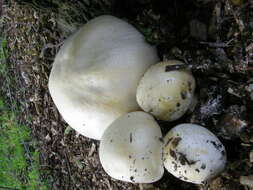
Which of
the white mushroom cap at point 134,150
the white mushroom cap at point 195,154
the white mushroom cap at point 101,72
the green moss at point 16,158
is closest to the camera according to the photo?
the white mushroom cap at point 195,154

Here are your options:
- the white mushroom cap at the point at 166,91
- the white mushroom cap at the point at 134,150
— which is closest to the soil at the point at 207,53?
the white mushroom cap at the point at 166,91

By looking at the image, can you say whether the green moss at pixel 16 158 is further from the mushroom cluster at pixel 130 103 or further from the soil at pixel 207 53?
the mushroom cluster at pixel 130 103

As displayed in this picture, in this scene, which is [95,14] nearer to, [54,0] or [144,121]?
[54,0]

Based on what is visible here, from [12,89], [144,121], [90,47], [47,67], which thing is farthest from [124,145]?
[12,89]

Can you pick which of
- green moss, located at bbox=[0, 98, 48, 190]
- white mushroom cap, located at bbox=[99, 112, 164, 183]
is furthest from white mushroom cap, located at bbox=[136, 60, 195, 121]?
green moss, located at bbox=[0, 98, 48, 190]

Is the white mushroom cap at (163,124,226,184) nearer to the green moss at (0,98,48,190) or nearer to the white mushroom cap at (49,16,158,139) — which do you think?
Result: the white mushroom cap at (49,16,158,139)

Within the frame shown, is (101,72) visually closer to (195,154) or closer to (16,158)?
(195,154)
